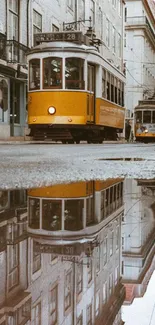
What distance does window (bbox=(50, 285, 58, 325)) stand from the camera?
4.78 feet

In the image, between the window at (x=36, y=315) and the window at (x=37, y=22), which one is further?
the window at (x=37, y=22)

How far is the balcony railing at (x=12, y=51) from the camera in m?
24.0

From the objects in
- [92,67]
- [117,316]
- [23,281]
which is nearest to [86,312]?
[117,316]

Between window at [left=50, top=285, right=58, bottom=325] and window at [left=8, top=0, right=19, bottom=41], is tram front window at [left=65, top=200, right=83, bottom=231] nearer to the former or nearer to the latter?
window at [left=50, top=285, right=58, bottom=325]

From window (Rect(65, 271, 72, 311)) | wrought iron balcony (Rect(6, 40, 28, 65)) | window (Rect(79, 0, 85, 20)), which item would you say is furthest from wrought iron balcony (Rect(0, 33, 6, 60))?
window (Rect(65, 271, 72, 311))

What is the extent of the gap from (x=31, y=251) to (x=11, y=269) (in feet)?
0.79

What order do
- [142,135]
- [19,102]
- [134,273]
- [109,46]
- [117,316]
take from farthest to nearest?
1. [109,46]
2. [142,135]
3. [19,102]
4. [134,273]
5. [117,316]

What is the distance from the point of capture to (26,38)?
27.0 m

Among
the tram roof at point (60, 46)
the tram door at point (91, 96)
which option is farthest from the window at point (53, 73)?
the tram door at point (91, 96)

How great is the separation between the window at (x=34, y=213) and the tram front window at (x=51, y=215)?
3cm

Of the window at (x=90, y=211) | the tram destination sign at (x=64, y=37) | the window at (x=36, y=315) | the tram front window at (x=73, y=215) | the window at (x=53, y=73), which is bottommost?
the window at (x=36, y=315)

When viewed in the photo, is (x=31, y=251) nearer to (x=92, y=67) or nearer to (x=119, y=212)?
(x=119, y=212)

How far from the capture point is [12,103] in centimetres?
2602

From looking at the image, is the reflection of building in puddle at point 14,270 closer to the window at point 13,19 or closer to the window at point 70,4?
the window at point 13,19
